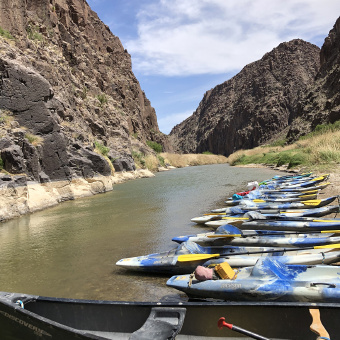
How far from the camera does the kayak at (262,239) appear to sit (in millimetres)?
5039

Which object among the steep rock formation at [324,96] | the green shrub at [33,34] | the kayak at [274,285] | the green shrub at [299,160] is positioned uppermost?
the green shrub at [33,34]

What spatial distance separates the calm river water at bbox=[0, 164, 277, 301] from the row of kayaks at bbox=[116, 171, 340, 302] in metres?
0.45

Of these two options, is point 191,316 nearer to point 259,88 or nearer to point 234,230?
point 234,230

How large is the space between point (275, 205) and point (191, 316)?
20.3 feet

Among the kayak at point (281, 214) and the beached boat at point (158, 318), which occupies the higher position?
the beached boat at point (158, 318)

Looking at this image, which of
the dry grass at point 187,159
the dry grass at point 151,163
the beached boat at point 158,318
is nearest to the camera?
the beached boat at point 158,318

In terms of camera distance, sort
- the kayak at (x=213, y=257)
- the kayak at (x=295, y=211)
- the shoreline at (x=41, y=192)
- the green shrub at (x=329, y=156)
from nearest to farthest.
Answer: the kayak at (x=213, y=257) < the kayak at (x=295, y=211) < the shoreline at (x=41, y=192) < the green shrub at (x=329, y=156)

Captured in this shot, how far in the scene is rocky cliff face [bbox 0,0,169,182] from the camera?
14406 millimetres

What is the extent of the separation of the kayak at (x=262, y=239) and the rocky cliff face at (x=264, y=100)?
95.3 meters

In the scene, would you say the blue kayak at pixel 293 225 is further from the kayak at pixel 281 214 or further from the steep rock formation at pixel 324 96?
the steep rock formation at pixel 324 96

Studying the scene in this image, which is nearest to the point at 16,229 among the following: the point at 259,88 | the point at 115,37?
the point at 115,37

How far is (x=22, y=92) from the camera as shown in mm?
14984

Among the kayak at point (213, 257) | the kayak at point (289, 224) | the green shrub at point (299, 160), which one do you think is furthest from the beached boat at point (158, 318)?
the green shrub at point (299, 160)

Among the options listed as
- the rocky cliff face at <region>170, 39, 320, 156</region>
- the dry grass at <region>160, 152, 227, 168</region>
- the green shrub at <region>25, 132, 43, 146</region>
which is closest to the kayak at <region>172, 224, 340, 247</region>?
the green shrub at <region>25, 132, 43, 146</region>
